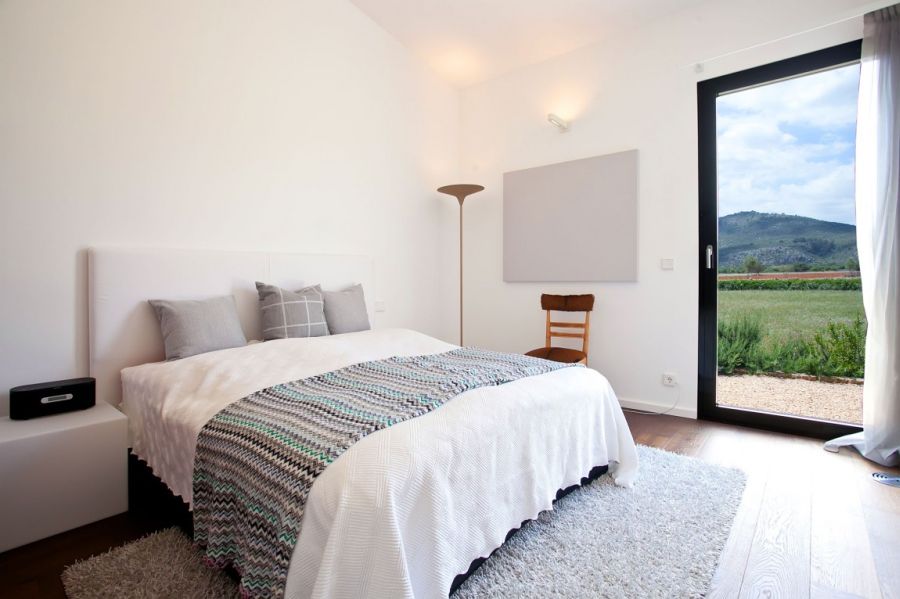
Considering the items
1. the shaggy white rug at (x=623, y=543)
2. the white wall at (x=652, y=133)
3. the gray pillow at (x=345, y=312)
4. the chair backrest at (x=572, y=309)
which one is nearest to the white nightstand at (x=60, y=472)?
the gray pillow at (x=345, y=312)

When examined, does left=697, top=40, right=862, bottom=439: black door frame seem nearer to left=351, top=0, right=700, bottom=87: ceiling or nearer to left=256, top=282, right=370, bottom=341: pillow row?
left=351, top=0, right=700, bottom=87: ceiling

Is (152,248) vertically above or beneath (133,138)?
beneath

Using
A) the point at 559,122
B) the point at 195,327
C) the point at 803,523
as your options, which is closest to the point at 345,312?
the point at 195,327

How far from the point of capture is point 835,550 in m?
1.62

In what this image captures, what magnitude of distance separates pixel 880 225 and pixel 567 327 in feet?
6.49

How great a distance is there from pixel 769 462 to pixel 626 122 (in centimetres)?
256

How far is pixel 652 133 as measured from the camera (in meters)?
3.37

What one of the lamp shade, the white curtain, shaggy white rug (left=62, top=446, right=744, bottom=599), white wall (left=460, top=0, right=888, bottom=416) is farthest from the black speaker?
the white curtain

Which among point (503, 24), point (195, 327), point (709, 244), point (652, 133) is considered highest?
point (503, 24)

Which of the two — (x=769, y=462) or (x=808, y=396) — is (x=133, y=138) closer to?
(x=769, y=462)

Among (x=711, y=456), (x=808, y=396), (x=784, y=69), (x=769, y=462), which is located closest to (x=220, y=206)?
(x=711, y=456)

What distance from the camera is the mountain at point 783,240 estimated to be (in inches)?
110

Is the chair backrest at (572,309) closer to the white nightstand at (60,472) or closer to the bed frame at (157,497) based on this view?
the bed frame at (157,497)

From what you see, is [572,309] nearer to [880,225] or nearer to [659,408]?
[659,408]
